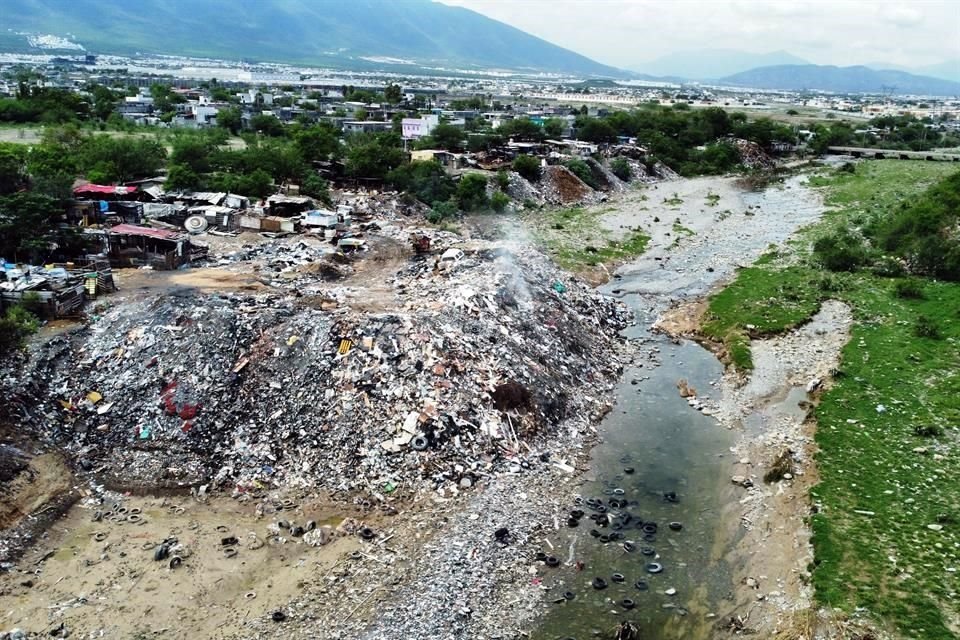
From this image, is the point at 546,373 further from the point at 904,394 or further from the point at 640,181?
the point at 640,181

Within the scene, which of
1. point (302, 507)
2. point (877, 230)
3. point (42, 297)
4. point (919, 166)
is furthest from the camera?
point (919, 166)

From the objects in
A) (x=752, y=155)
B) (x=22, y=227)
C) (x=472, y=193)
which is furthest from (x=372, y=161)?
(x=752, y=155)

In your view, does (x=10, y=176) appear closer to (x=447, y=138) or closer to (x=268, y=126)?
(x=268, y=126)

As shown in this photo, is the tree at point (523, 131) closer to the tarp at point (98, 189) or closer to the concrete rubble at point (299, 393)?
the tarp at point (98, 189)

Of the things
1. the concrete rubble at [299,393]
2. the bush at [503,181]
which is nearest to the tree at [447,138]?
the bush at [503,181]

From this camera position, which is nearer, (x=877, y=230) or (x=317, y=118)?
(x=877, y=230)

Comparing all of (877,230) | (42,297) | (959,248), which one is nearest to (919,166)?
(877,230)
